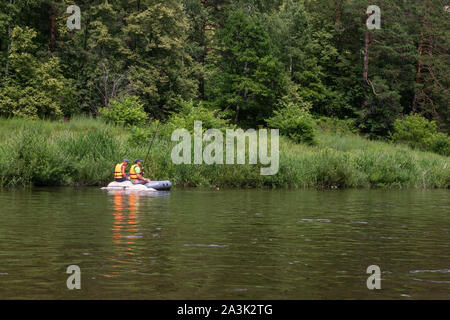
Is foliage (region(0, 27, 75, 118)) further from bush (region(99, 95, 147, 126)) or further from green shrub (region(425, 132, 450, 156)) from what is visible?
green shrub (region(425, 132, 450, 156))

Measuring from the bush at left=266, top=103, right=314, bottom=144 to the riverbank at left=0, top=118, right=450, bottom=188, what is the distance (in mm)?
9329

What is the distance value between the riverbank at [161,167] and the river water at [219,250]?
638 centimetres

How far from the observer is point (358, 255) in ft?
33.9

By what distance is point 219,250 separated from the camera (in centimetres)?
1063

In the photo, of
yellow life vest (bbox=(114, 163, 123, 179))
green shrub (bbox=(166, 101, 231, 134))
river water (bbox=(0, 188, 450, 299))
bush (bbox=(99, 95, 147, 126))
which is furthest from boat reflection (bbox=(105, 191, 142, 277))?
bush (bbox=(99, 95, 147, 126))

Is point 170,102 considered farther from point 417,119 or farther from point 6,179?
point 6,179

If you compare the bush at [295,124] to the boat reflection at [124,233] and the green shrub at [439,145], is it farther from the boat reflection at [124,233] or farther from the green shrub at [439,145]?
the boat reflection at [124,233]

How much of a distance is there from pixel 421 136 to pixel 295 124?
42.5ft

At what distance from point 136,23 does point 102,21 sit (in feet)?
9.34

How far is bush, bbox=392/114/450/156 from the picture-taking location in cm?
4956

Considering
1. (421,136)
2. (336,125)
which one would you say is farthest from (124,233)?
(336,125)

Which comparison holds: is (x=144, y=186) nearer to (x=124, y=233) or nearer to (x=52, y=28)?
(x=124, y=233)

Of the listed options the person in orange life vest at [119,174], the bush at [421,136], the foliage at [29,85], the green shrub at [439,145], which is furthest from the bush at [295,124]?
the person in orange life vest at [119,174]

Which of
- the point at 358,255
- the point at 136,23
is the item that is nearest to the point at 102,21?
the point at 136,23
